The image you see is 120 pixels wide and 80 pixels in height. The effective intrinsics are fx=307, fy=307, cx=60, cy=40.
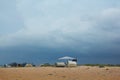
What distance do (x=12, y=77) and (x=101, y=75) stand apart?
307 inches

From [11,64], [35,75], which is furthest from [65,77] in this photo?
[11,64]

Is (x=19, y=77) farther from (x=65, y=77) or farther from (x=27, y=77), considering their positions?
(x=65, y=77)

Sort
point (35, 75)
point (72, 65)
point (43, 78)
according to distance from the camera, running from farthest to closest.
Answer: point (72, 65), point (35, 75), point (43, 78)

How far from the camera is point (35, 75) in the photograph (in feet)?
87.4

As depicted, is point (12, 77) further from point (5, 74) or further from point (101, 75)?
point (101, 75)

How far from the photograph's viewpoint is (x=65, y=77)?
25812 mm

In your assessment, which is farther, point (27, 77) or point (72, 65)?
point (72, 65)

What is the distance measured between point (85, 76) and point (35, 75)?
4327mm

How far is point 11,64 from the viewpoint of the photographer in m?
49.2

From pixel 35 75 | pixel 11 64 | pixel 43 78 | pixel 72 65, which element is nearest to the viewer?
pixel 43 78

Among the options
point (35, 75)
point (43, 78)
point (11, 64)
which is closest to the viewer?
point (43, 78)

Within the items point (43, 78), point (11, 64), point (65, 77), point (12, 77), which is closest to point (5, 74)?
point (12, 77)

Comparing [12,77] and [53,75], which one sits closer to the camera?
[12,77]

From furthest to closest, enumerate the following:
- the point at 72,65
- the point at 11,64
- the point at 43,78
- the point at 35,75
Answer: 1. the point at 11,64
2. the point at 72,65
3. the point at 35,75
4. the point at 43,78
